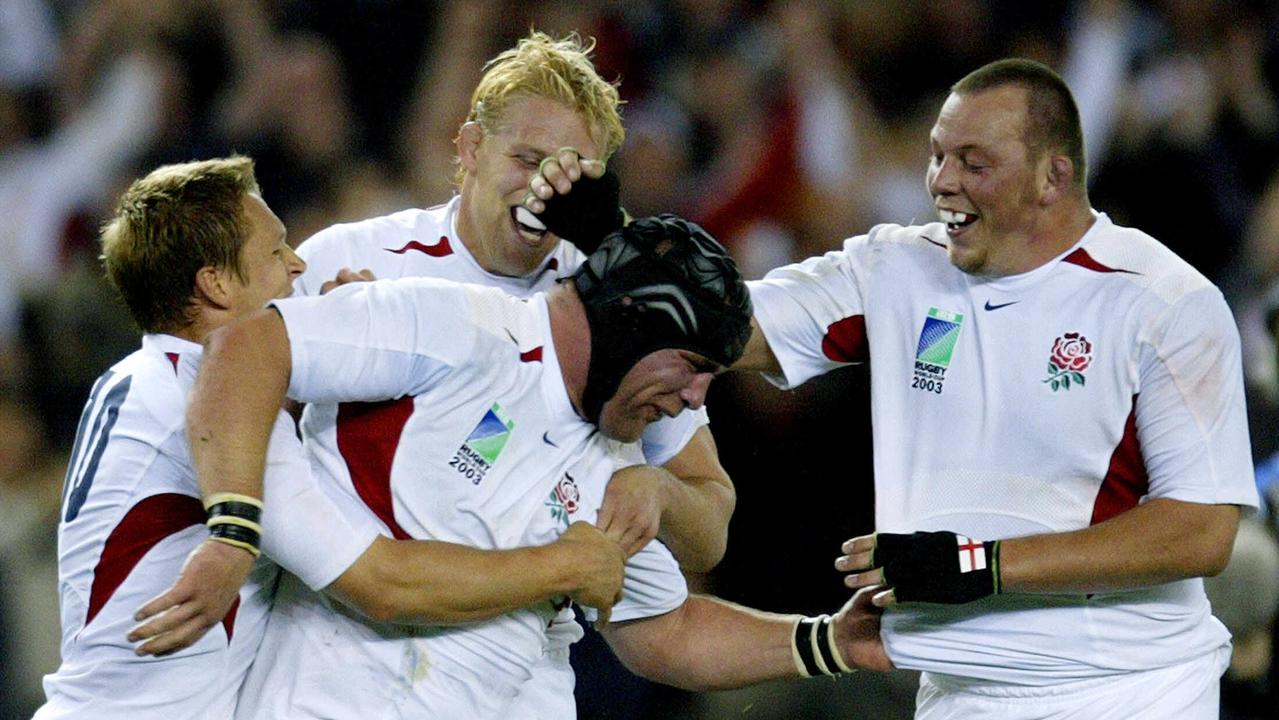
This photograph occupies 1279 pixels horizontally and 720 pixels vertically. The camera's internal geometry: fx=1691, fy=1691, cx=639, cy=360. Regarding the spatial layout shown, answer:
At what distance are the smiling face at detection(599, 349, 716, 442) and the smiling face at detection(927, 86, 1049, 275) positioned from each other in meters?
0.98

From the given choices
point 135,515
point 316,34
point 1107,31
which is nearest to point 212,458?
point 135,515

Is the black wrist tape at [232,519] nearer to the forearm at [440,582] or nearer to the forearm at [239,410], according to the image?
the forearm at [239,410]

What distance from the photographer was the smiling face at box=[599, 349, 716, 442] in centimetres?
335

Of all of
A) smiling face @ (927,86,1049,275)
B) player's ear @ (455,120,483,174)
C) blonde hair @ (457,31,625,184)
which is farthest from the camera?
player's ear @ (455,120,483,174)

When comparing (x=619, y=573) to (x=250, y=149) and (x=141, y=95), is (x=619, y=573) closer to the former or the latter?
(x=250, y=149)

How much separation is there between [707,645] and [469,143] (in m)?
1.63

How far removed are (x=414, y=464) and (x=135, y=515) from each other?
566mm

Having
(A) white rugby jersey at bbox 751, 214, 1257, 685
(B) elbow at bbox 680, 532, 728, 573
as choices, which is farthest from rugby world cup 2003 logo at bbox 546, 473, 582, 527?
(A) white rugby jersey at bbox 751, 214, 1257, 685

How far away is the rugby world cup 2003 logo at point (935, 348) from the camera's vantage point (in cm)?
411

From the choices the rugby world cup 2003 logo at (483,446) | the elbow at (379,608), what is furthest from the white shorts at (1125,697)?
the elbow at (379,608)

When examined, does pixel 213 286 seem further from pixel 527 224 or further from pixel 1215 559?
pixel 1215 559

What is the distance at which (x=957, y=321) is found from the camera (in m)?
4.11

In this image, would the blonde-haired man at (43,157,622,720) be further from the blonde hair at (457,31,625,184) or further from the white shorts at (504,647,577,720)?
the blonde hair at (457,31,625,184)

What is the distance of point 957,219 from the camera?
4102mm
